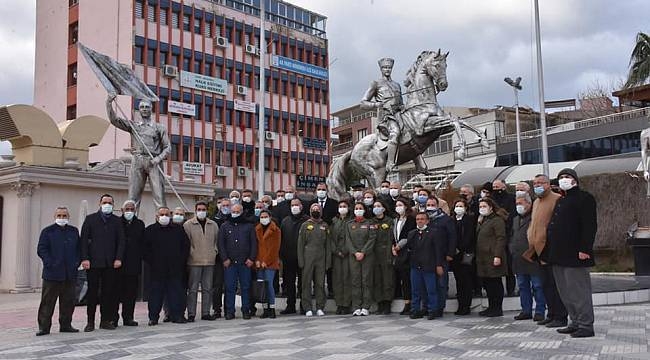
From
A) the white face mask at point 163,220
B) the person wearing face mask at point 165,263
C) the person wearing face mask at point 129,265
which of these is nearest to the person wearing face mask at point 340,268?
the person wearing face mask at point 165,263

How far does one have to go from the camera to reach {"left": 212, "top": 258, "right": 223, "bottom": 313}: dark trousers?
38.3 feet

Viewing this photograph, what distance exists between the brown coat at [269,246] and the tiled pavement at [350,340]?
98 cm

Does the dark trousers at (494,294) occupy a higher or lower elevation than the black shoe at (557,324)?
higher

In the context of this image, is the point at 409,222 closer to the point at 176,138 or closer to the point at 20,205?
the point at 20,205

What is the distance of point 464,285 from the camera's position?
10.8 meters

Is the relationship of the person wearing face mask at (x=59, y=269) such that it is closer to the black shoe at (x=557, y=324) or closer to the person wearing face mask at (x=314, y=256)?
the person wearing face mask at (x=314, y=256)

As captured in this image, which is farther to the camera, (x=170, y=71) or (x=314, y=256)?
(x=170, y=71)

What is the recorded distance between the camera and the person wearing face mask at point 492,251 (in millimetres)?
10055

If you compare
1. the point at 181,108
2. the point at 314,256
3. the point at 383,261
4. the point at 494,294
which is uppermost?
the point at 181,108

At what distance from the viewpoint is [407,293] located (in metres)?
11.2

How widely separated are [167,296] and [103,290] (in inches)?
41.9

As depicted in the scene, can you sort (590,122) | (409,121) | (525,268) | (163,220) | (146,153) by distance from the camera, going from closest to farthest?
(525,268)
(163,220)
(409,121)
(146,153)
(590,122)

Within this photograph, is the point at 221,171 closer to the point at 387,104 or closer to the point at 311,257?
the point at 387,104

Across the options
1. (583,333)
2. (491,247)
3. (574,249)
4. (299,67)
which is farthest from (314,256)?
(299,67)
